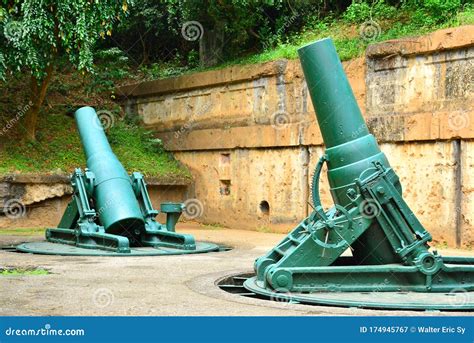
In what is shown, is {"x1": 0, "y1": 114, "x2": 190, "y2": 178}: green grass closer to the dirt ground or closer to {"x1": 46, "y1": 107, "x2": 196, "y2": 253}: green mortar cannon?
{"x1": 46, "y1": 107, "x2": 196, "y2": 253}: green mortar cannon

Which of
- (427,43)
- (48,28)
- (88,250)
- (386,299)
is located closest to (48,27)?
(48,28)

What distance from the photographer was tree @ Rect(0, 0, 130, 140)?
15445 mm

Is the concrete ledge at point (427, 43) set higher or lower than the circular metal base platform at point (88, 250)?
higher

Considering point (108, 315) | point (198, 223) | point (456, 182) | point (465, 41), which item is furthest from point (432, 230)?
point (108, 315)

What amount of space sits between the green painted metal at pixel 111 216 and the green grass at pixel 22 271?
2.12m

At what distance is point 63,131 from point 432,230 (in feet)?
33.6

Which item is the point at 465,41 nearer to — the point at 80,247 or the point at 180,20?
the point at 80,247

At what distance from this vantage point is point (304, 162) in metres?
16.2

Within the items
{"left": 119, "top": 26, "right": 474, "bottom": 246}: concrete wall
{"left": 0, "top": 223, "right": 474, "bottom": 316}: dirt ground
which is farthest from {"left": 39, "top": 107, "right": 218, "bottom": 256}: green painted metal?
A: {"left": 119, "top": 26, "right": 474, "bottom": 246}: concrete wall

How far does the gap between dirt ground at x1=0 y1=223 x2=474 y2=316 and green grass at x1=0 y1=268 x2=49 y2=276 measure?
140 millimetres

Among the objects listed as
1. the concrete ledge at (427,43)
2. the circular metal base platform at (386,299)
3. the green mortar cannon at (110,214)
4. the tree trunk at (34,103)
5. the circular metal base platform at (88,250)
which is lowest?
the circular metal base platform at (88,250)

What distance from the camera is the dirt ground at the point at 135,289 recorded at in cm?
646

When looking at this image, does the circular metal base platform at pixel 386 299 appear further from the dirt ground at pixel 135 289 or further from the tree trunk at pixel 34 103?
the tree trunk at pixel 34 103

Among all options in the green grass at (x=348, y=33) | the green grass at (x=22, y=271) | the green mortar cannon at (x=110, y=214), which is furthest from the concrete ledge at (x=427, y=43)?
the green grass at (x=22, y=271)
